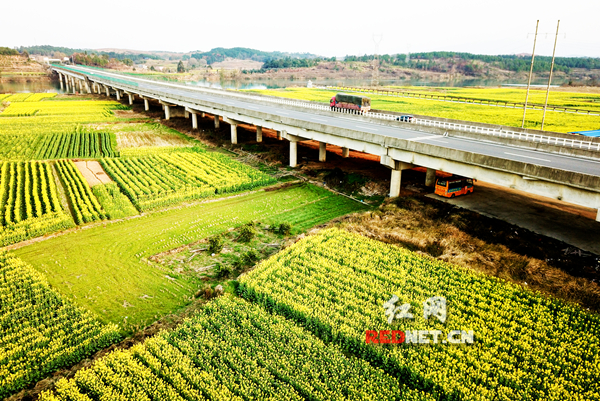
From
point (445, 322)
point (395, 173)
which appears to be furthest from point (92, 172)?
point (445, 322)

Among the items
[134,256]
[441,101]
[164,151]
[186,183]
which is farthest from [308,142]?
[441,101]

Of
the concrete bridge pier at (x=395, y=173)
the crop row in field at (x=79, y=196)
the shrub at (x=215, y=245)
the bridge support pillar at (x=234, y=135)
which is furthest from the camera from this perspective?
the bridge support pillar at (x=234, y=135)

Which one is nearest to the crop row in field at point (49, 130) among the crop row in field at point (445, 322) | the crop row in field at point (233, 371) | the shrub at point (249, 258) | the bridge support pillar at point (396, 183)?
the shrub at point (249, 258)

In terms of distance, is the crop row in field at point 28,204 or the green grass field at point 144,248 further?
the crop row in field at point 28,204

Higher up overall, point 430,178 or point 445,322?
point 430,178

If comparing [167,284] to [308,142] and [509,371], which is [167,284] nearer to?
[509,371]

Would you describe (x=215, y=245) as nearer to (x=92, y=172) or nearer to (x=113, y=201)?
(x=113, y=201)

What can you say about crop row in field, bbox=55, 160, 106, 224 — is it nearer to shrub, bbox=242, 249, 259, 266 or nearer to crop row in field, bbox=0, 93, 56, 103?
shrub, bbox=242, 249, 259, 266

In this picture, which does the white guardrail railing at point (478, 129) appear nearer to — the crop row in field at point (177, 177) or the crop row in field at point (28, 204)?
the crop row in field at point (177, 177)
